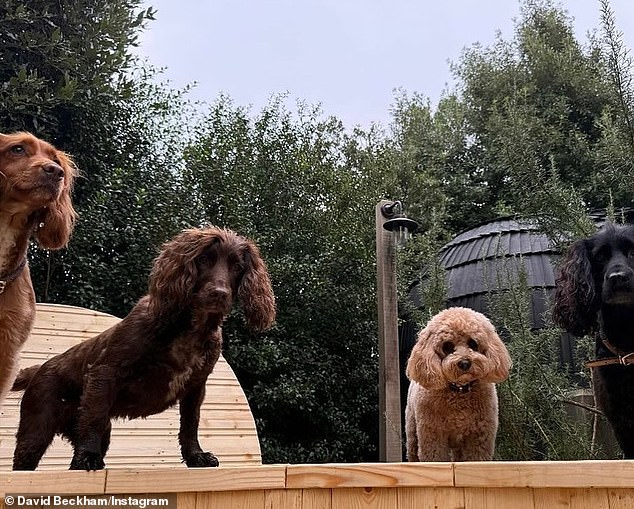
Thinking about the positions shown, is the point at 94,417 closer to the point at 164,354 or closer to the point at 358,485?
the point at 164,354

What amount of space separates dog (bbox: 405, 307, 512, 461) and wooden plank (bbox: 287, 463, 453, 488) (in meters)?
1.38

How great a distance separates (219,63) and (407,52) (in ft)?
11.0

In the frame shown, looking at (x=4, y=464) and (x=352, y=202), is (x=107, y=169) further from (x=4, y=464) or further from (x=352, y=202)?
(x=4, y=464)

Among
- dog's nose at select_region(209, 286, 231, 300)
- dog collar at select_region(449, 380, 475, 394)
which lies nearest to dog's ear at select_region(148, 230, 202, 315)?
dog's nose at select_region(209, 286, 231, 300)

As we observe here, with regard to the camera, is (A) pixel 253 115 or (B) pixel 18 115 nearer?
(B) pixel 18 115

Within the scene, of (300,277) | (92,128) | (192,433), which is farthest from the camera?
(300,277)

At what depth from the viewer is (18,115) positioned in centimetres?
536

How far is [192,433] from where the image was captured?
7.59 ft

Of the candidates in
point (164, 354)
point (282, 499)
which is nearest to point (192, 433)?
point (164, 354)

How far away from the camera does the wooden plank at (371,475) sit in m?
1.82

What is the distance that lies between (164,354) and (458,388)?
1749mm

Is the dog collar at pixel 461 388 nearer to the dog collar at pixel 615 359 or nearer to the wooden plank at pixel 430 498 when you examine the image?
the dog collar at pixel 615 359

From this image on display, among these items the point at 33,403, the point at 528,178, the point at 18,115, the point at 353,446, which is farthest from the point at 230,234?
the point at 353,446

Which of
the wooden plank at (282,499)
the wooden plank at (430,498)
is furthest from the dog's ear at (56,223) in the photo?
the wooden plank at (430,498)
